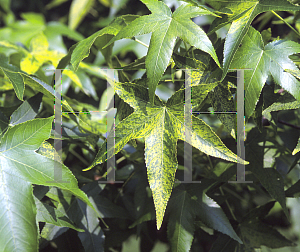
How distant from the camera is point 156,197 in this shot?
1.13 feet

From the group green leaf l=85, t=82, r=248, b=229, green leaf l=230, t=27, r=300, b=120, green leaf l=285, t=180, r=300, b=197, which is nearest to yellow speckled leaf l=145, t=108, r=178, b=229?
green leaf l=85, t=82, r=248, b=229

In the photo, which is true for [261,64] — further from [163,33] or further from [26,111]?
[26,111]

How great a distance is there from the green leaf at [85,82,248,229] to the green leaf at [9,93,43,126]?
165 mm

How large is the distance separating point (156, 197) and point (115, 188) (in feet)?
0.88

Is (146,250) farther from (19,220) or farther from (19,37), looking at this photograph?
(19,37)

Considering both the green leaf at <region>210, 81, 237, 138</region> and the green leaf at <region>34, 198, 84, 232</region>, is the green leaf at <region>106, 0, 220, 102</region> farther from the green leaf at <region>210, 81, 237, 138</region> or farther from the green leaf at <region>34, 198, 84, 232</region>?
the green leaf at <region>34, 198, 84, 232</region>

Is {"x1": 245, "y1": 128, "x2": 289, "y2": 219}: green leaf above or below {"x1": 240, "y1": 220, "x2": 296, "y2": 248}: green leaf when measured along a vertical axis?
above

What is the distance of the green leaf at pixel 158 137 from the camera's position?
35 cm

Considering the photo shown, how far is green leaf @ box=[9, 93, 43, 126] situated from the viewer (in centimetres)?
44

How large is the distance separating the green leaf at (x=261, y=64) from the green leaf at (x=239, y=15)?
0.6 inches

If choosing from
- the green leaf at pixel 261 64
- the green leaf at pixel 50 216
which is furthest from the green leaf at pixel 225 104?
the green leaf at pixel 50 216

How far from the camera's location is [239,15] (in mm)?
374

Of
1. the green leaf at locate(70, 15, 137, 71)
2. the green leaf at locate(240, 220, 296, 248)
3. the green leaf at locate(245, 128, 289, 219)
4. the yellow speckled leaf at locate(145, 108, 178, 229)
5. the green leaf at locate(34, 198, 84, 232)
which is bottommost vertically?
the green leaf at locate(240, 220, 296, 248)

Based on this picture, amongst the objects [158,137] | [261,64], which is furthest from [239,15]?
[158,137]
